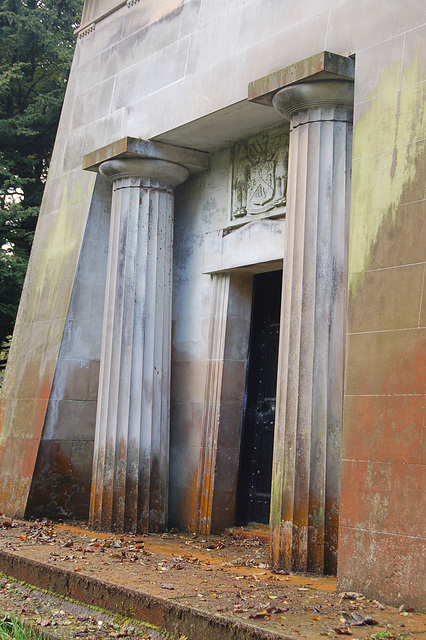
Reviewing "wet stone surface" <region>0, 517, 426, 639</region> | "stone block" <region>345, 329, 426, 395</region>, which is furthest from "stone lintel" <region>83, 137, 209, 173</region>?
"wet stone surface" <region>0, 517, 426, 639</region>

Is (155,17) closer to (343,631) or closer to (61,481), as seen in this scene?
(61,481)

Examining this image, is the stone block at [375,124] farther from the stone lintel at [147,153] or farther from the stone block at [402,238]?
the stone lintel at [147,153]

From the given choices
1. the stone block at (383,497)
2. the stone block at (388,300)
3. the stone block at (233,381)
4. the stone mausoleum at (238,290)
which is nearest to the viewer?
the stone block at (383,497)

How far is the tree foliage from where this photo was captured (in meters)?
15.6

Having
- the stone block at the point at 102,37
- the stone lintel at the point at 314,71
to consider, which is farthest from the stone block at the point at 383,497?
the stone block at the point at 102,37

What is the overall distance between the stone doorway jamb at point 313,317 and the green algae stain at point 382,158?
64cm

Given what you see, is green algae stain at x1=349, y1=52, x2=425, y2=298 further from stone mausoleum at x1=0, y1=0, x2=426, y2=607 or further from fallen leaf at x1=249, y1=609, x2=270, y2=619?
fallen leaf at x1=249, y1=609, x2=270, y2=619

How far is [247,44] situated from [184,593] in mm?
5749

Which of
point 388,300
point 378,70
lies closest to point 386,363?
point 388,300

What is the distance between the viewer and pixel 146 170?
9922mm

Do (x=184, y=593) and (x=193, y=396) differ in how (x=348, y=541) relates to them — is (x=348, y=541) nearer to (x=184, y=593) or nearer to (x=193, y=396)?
(x=184, y=593)

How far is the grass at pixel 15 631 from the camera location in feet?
17.7

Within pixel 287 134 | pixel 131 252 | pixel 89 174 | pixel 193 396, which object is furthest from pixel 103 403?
pixel 287 134

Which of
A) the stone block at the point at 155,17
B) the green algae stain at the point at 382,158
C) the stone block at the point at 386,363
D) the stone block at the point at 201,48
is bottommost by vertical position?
the stone block at the point at 386,363
